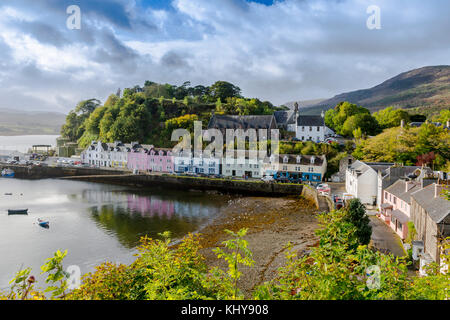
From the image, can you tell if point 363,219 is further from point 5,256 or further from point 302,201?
point 5,256

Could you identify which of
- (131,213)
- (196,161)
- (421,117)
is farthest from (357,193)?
(421,117)

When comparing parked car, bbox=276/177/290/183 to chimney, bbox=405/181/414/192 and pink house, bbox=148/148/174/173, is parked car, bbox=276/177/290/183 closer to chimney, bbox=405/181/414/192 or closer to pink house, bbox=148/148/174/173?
pink house, bbox=148/148/174/173

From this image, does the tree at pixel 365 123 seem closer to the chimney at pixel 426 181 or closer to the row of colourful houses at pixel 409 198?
the row of colourful houses at pixel 409 198

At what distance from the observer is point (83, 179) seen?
125ft

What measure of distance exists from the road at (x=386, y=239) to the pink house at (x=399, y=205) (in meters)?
0.32

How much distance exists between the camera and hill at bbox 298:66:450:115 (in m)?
53.3

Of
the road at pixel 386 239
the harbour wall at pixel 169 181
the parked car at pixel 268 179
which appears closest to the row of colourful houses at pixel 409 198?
the road at pixel 386 239

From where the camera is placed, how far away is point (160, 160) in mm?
39250

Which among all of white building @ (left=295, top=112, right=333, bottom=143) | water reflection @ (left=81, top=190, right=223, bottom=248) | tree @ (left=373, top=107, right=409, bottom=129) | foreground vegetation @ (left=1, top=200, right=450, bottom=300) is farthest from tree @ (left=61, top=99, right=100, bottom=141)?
foreground vegetation @ (left=1, top=200, right=450, bottom=300)

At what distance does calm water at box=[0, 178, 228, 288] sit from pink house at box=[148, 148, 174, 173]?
710cm

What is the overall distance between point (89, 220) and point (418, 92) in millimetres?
61042

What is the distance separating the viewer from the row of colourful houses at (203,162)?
31.2 metres
